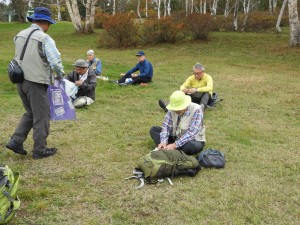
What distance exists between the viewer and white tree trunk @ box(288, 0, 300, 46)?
17.5m

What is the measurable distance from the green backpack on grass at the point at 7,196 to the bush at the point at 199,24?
1988cm

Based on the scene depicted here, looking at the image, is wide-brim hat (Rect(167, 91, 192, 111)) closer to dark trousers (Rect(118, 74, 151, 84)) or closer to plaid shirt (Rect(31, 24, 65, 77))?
plaid shirt (Rect(31, 24, 65, 77))

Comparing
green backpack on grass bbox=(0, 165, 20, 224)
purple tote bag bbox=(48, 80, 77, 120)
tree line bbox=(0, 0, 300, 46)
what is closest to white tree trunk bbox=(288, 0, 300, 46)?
tree line bbox=(0, 0, 300, 46)

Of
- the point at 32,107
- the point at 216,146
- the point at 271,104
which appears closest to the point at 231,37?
the point at 271,104

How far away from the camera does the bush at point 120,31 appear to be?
20906 mm

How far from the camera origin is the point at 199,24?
2244 centimetres

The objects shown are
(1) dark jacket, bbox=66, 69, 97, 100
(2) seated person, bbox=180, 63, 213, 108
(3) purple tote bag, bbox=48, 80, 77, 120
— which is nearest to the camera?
(3) purple tote bag, bbox=48, 80, 77, 120

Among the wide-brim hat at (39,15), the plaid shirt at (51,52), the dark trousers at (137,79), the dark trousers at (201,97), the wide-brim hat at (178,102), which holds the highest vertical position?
the wide-brim hat at (39,15)

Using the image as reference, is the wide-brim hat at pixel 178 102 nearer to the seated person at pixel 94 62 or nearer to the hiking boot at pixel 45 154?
the hiking boot at pixel 45 154

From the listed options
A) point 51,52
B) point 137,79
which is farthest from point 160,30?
point 51,52

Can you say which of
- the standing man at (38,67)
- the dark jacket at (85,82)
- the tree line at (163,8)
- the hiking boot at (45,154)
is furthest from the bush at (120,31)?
the standing man at (38,67)

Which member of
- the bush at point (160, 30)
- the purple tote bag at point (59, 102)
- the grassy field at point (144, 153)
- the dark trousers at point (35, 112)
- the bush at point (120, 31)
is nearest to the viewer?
the grassy field at point (144, 153)

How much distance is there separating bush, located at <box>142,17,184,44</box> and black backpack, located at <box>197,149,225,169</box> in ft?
56.6

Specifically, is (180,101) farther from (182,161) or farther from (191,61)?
(191,61)
